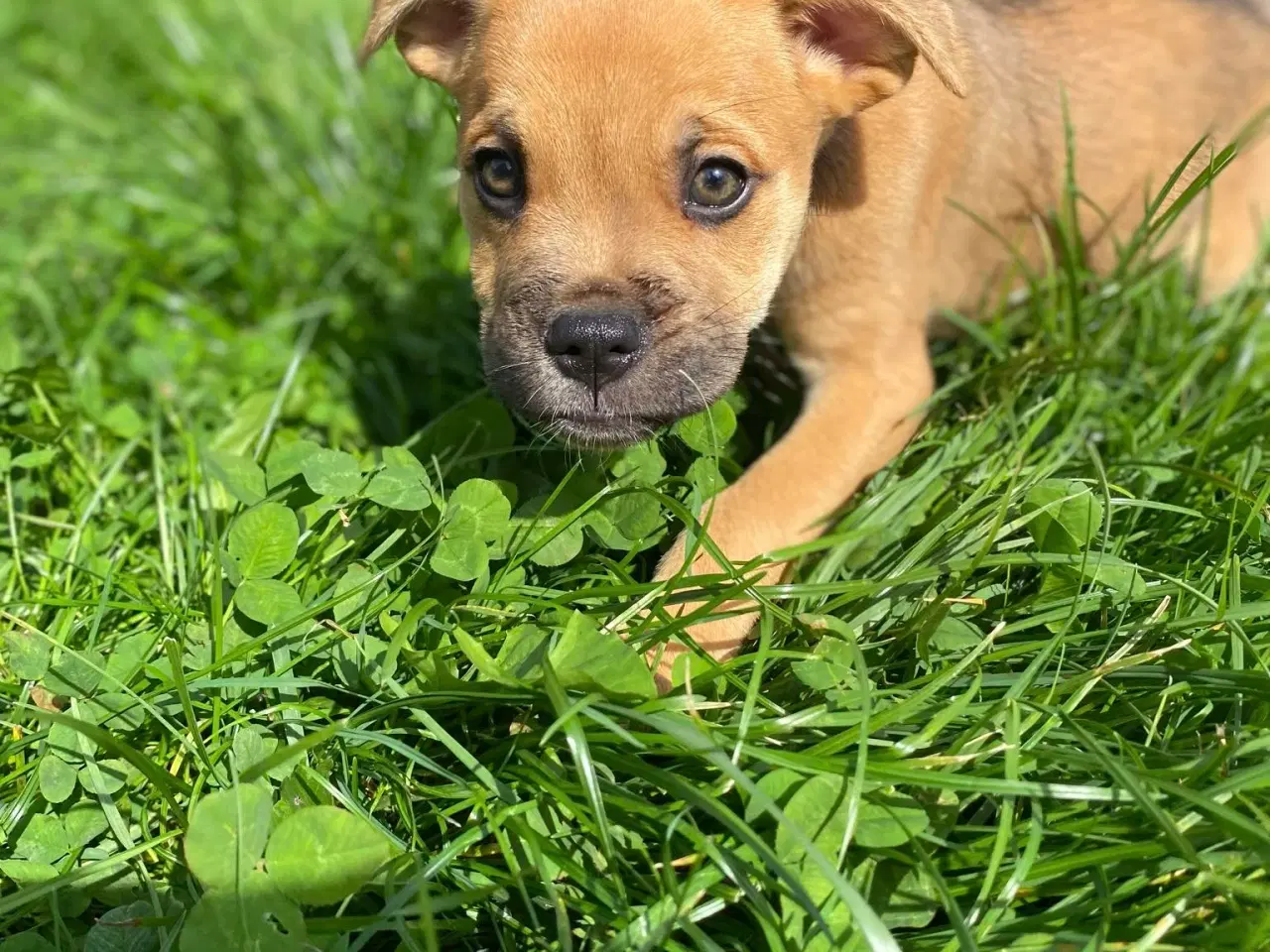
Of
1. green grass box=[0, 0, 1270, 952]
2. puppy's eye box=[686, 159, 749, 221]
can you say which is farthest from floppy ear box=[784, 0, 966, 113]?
green grass box=[0, 0, 1270, 952]

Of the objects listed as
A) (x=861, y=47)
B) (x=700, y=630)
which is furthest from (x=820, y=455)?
(x=861, y=47)

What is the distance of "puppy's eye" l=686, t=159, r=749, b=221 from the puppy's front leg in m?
0.78

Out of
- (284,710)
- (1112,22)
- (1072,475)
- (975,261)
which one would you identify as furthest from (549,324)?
(1112,22)

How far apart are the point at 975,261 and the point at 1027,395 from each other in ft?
2.12

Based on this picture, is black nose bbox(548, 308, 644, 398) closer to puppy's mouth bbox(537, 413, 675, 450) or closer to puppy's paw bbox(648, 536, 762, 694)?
puppy's mouth bbox(537, 413, 675, 450)

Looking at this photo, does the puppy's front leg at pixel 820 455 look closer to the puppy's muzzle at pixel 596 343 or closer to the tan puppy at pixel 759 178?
the tan puppy at pixel 759 178

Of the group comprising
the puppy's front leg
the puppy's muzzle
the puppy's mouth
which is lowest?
the puppy's front leg

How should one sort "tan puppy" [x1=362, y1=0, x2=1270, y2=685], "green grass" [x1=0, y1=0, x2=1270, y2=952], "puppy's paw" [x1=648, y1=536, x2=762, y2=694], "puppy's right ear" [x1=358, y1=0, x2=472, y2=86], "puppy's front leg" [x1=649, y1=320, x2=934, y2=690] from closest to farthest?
"green grass" [x1=0, y1=0, x2=1270, y2=952]
"puppy's paw" [x1=648, y1=536, x2=762, y2=694]
"tan puppy" [x1=362, y1=0, x2=1270, y2=685]
"puppy's front leg" [x1=649, y1=320, x2=934, y2=690]
"puppy's right ear" [x1=358, y1=0, x2=472, y2=86]

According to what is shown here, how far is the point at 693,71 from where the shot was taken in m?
2.91

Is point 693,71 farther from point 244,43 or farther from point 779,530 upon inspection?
point 244,43

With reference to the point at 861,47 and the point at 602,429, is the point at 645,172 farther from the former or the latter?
the point at 861,47

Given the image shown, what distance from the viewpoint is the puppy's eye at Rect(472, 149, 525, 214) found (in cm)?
307

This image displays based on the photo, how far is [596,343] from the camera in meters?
2.78

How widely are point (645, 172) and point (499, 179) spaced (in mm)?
472
